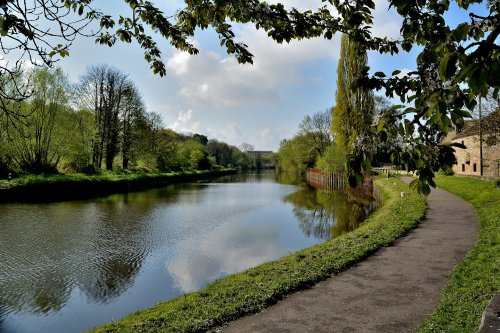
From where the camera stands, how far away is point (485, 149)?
34062 mm

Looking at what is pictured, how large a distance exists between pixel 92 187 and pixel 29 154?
6505 millimetres

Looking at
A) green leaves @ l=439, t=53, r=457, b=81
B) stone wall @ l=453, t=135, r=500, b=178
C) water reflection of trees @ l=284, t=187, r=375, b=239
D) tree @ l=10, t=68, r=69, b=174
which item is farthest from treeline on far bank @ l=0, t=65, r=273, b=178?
stone wall @ l=453, t=135, r=500, b=178

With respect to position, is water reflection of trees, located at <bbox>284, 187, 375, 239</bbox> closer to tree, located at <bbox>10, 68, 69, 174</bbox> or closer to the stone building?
the stone building

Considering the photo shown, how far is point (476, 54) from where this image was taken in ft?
5.90

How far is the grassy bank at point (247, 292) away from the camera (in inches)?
263

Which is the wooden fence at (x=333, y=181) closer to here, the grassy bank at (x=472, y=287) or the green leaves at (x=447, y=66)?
the grassy bank at (x=472, y=287)

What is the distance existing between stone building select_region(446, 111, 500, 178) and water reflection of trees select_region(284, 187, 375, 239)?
7.63 meters

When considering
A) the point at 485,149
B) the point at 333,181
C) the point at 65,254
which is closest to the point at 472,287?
the point at 65,254

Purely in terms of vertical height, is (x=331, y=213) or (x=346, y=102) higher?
(x=346, y=102)

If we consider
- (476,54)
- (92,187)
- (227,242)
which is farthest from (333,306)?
(92,187)

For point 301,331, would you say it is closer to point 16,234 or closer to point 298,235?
point 298,235

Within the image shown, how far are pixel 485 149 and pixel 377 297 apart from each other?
33.2 meters

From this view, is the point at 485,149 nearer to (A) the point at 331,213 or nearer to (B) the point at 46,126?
(A) the point at 331,213

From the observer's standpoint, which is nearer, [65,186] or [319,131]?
[65,186]
